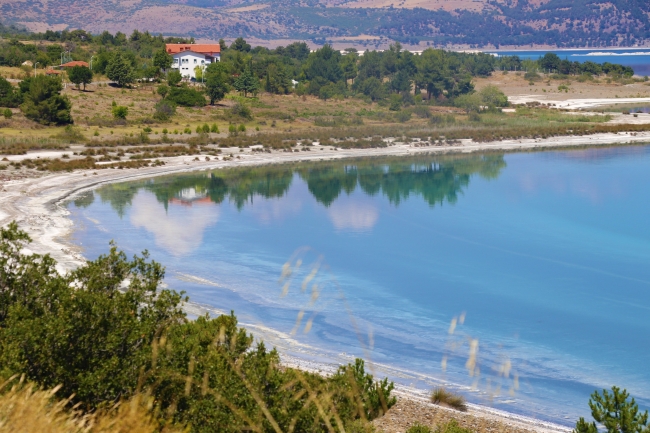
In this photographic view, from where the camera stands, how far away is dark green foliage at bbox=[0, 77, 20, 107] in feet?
162

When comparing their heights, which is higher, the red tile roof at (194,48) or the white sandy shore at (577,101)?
the red tile roof at (194,48)

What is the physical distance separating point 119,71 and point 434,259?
4179 cm

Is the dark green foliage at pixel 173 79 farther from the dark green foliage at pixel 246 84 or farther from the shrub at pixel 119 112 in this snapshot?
the shrub at pixel 119 112

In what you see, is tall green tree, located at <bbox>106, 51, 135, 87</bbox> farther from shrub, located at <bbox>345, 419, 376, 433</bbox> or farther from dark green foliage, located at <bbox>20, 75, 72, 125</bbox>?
shrub, located at <bbox>345, 419, 376, 433</bbox>

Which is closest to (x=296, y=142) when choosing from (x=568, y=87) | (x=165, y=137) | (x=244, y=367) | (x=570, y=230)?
(x=165, y=137)

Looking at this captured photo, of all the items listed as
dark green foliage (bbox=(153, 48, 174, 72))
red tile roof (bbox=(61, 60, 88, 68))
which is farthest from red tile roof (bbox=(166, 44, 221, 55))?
red tile roof (bbox=(61, 60, 88, 68))

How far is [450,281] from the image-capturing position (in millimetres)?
20875

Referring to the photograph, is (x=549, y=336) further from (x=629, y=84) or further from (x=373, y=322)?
(x=629, y=84)

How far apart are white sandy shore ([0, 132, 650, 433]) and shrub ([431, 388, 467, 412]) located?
18cm

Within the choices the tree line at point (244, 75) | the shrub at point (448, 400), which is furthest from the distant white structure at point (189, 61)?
the shrub at point (448, 400)

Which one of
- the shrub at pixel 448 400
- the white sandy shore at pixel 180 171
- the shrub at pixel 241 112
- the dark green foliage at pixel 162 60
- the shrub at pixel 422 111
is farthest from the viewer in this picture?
the dark green foliage at pixel 162 60

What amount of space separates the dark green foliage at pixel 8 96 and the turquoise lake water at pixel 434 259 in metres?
17.0

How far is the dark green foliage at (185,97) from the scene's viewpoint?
56062 mm

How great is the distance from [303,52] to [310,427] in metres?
97.6
